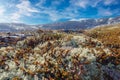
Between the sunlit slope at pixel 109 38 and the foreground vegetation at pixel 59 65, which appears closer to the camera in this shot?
the foreground vegetation at pixel 59 65

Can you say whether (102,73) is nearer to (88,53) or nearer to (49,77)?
(88,53)

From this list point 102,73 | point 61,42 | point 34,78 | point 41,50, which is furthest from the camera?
point 61,42

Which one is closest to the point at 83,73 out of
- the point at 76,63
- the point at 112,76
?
the point at 76,63

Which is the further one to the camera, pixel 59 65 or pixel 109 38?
pixel 109 38

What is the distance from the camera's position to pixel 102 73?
16.0m

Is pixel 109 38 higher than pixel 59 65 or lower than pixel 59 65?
higher

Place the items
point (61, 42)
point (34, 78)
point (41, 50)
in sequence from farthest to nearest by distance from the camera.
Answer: point (61, 42)
point (41, 50)
point (34, 78)

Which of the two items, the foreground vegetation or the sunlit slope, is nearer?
the foreground vegetation

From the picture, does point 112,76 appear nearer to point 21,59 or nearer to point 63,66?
point 63,66

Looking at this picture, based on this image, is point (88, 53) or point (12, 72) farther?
point (88, 53)

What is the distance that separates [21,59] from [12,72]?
116 inches

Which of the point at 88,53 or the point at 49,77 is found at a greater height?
the point at 88,53

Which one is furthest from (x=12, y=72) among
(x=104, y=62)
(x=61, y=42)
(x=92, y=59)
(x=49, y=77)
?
(x=61, y=42)

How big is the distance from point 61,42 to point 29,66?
845 centimetres
